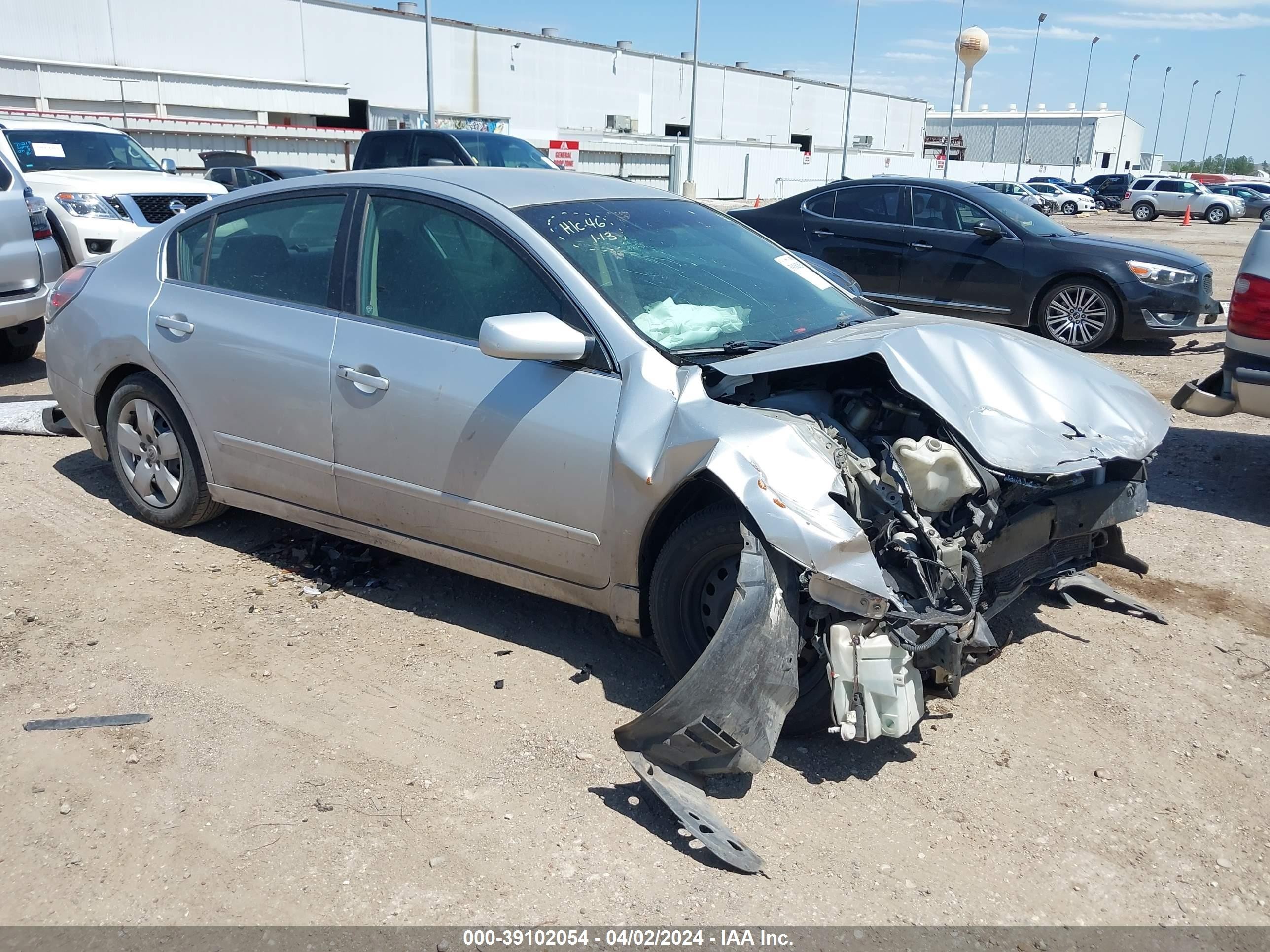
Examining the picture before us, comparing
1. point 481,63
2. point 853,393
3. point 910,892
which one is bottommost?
point 910,892

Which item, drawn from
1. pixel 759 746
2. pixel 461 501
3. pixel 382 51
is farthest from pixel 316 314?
pixel 382 51

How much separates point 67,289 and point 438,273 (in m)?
2.47

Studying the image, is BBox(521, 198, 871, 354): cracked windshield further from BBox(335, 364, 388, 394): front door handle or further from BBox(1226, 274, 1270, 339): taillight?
BBox(1226, 274, 1270, 339): taillight

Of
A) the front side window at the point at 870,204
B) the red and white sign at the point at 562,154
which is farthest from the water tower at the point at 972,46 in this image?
the front side window at the point at 870,204

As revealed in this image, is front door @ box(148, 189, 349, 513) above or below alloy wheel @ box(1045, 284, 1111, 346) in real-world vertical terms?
above

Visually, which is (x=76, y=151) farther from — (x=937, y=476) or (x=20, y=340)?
(x=937, y=476)

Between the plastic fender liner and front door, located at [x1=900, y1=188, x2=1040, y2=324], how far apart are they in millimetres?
8056

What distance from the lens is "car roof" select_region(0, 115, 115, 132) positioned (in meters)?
11.1

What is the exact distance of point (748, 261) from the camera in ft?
14.3

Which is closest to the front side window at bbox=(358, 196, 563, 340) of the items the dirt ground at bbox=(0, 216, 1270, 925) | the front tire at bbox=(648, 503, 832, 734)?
the front tire at bbox=(648, 503, 832, 734)

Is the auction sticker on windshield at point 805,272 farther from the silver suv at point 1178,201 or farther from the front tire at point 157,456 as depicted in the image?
the silver suv at point 1178,201

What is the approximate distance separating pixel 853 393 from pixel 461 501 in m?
1.49

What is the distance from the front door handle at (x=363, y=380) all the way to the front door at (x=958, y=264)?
7782 millimetres

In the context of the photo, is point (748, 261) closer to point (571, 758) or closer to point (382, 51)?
point (571, 758)
